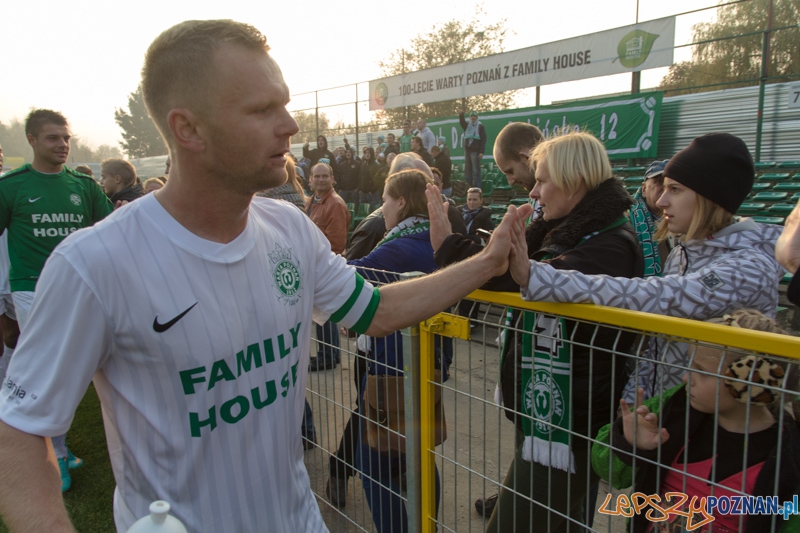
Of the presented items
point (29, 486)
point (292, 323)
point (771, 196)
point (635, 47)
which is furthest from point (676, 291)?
point (635, 47)

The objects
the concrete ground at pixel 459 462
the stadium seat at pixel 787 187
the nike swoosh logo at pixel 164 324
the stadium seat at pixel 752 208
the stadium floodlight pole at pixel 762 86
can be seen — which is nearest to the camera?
the nike swoosh logo at pixel 164 324

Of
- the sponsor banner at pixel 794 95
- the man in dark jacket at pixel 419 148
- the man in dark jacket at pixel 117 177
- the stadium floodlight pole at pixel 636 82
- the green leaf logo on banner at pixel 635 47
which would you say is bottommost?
the man in dark jacket at pixel 117 177

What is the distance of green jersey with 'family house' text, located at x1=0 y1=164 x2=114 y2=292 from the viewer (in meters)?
Answer: 4.08

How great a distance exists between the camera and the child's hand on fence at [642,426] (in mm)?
1522

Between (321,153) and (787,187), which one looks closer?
(787,187)

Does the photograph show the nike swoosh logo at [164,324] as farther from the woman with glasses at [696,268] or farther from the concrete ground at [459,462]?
the concrete ground at [459,462]

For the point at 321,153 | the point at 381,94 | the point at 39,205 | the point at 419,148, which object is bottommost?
the point at 39,205

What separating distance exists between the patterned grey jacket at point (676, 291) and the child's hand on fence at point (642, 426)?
3.5 inches

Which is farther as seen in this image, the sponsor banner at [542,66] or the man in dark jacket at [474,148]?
the man in dark jacket at [474,148]

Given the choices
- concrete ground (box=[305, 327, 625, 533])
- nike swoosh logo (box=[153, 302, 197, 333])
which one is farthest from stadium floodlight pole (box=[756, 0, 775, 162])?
nike swoosh logo (box=[153, 302, 197, 333])

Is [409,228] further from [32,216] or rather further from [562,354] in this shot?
[32,216]

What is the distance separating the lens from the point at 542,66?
502 inches

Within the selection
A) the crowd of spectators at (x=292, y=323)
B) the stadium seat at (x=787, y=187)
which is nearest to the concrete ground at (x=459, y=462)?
the crowd of spectators at (x=292, y=323)

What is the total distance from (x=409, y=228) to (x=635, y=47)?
10.0 metres
